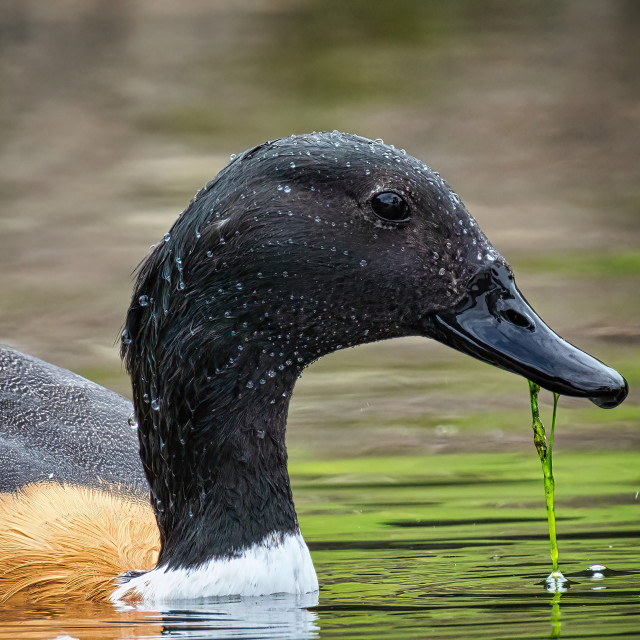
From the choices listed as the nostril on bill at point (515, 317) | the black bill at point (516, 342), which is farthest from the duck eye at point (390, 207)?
the nostril on bill at point (515, 317)

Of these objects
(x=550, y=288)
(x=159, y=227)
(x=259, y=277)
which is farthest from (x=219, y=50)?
(x=259, y=277)

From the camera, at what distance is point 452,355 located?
11.0 metres

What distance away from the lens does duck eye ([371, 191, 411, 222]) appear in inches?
220

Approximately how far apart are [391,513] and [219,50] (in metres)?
14.2

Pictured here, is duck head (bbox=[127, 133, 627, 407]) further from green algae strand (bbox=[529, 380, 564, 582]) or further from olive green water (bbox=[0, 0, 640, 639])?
olive green water (bbox=[0, 0, 640, 639])

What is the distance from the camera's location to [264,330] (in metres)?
5.68

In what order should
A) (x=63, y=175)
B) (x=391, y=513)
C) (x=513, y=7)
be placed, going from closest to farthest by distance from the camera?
(x=391, y=513)
(x=63, y=175)
(x=513, y=7)

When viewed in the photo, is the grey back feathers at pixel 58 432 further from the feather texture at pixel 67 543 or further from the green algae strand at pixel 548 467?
the green algae strand at pixel 548 467

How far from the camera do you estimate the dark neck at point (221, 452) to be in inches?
225

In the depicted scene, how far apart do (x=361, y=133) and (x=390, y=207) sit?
10.3m

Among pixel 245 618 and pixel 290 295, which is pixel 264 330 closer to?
pixel 290 295

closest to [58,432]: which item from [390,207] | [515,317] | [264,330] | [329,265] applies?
[264,330]

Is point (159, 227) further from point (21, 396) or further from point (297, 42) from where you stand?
point (297, 42)

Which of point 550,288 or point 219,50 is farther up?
point 219,50
